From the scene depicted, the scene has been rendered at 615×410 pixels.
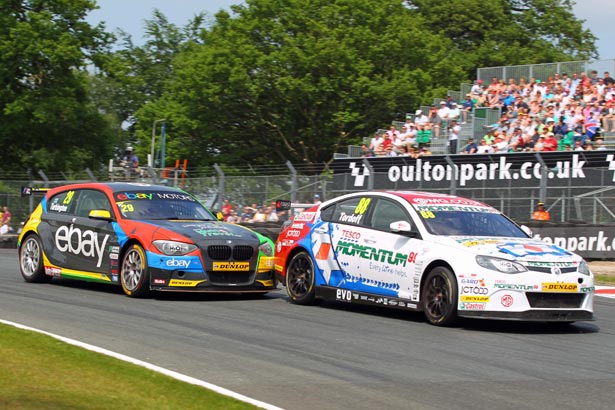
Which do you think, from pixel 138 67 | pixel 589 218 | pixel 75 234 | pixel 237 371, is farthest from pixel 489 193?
pixel 138 67

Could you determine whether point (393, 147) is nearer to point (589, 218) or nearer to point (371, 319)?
point (589, 218)

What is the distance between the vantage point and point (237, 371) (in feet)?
25.9

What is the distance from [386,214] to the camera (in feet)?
39.8

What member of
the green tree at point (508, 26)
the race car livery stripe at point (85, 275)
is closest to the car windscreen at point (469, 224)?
the race car livery stripe at point (85, 275)

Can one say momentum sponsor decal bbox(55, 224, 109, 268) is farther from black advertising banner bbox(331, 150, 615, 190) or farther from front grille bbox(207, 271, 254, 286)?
black advertising banner bbox(331, 150, 615, 190)

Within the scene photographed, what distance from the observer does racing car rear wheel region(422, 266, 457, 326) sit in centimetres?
1072

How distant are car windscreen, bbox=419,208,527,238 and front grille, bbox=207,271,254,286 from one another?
2.78m

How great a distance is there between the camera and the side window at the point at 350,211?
12.4 metres

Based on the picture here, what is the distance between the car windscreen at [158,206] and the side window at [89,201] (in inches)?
9.2

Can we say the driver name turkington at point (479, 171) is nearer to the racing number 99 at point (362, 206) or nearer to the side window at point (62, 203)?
the racing number 99 at point (362, 206)

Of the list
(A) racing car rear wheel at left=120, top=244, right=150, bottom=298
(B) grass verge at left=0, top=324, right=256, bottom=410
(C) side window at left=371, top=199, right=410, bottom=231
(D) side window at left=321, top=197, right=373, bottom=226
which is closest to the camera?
(B) grass verge at left=0, top=324, right=256, bottom=410

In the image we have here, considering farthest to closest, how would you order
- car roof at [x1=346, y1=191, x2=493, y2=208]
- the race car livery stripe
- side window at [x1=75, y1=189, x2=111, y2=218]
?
side window at [x1=75, y1=189, x2=111, y2=218] → the race car livery stripe → car roof at [x1=346, y1=191, x2=493, y2=208]

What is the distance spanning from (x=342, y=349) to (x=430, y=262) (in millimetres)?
2286

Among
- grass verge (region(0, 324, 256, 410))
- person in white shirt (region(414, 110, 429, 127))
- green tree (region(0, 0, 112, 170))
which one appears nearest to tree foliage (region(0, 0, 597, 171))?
green tree (region(0, 0, 112, 170))
